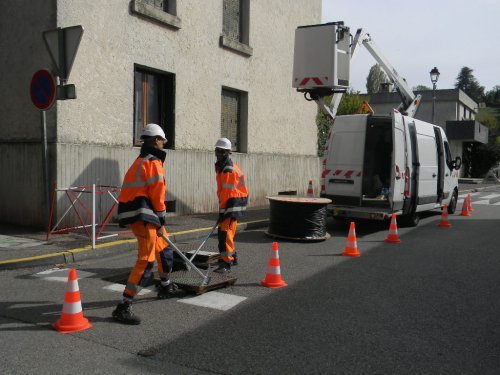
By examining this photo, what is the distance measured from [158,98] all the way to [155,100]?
10 cm

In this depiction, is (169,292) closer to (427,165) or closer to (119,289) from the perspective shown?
(119,289)

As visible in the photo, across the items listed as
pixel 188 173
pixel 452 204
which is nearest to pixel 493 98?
pixel 452 204

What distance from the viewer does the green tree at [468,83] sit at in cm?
14725

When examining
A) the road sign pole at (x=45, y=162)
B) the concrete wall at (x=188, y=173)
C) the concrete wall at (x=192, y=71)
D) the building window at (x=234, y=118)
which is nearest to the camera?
the road sign pole at (x=45, y=162)

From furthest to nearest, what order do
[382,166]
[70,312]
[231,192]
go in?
[382,166] < [231,192] < [70,312]

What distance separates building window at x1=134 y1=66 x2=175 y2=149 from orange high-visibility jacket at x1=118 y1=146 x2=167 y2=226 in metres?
5.98

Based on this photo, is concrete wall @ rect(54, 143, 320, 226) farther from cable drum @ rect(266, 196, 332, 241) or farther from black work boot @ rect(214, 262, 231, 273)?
black work boot @ rect(214, 262, 231, 273)

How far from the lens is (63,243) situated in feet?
24.3

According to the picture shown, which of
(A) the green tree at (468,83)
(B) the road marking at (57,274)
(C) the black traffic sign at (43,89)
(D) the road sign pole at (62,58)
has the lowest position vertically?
(B) the road marking at (57,274)

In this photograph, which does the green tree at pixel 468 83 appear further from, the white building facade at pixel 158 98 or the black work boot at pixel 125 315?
the black work boot at pixel 125 315

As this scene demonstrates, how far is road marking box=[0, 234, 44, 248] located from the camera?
23.8 feet

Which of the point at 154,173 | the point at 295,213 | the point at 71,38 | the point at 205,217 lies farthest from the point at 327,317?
the point at 205,217

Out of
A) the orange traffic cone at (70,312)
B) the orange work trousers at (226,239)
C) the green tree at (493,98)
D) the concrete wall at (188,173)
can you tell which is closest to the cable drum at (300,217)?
the orange work trousers at (226,239)

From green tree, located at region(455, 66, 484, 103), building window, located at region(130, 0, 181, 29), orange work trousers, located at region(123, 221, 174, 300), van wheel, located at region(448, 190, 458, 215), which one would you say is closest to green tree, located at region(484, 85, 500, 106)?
green tree, located at region(455, 66, 484, 103)
